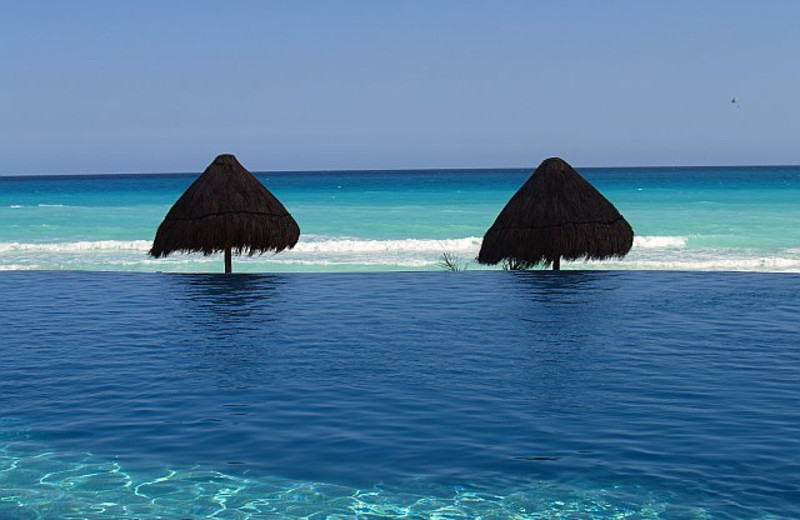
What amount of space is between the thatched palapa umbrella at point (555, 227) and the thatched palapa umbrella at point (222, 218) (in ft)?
15.6

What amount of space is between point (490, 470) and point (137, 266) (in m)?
26.6

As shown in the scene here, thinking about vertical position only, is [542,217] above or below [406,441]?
Result: above

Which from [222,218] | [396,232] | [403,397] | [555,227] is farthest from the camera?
[396,232]

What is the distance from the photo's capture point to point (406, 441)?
9.12m

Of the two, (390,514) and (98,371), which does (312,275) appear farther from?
(390,514)

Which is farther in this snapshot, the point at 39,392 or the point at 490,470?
the point at 39,392

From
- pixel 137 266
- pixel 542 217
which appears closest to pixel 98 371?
pixel 542 217

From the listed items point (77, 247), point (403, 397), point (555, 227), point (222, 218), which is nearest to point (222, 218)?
point (222, 218)

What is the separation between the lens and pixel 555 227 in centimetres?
2164

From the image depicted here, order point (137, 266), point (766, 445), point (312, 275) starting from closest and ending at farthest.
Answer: point (766, 445), point (312, 275), point (137, 266)

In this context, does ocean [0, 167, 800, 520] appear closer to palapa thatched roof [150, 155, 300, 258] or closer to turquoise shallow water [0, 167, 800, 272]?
palapa thatched roof [150, 155, 300, 258]

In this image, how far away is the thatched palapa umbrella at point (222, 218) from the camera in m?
22.0

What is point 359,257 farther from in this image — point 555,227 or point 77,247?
point 555,227

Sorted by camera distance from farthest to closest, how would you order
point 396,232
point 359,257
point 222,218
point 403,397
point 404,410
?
point 396,232, point 359,257, point 222,218, point 403,397, point 404,410
